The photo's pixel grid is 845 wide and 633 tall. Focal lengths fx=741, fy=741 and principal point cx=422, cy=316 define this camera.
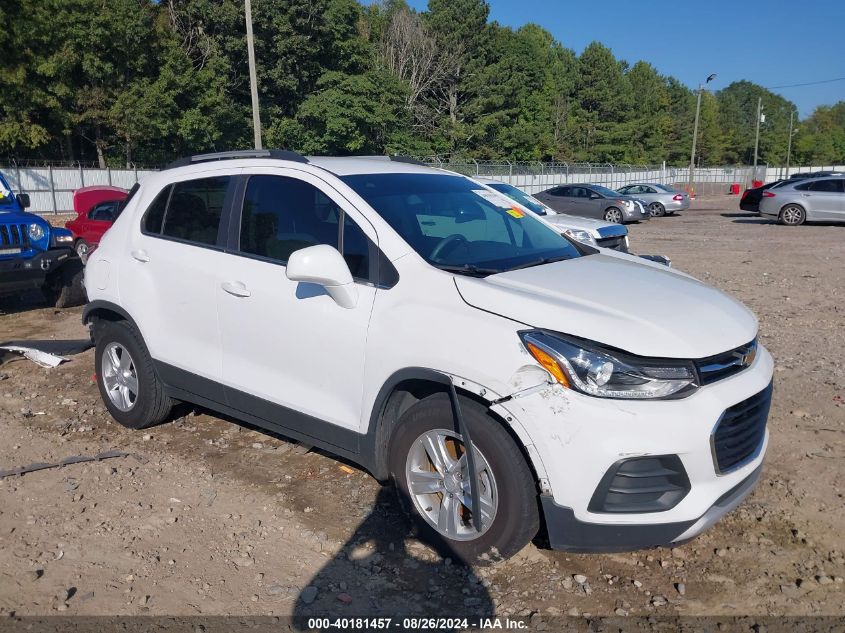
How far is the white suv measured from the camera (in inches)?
121

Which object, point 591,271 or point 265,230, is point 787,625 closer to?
point 591,271

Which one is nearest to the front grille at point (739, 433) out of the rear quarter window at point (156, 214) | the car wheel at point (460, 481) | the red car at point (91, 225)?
the car wheel at point (460, 481)

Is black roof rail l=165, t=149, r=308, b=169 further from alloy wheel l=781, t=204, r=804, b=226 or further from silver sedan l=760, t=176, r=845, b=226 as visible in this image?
alloy wheel l=781, t=204, r=804, b=226

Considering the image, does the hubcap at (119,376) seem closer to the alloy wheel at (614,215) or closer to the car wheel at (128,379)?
the car wheel at (128,379)

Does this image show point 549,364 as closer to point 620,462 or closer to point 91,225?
point 620,462

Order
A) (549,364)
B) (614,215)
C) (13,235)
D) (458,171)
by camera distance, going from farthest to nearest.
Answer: (614,215)
(458,171)
(13,235)
(549,364)

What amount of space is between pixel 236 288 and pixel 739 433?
277 cm

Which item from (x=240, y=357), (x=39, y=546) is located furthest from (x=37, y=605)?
(x=240, y=357)

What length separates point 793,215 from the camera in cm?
2402

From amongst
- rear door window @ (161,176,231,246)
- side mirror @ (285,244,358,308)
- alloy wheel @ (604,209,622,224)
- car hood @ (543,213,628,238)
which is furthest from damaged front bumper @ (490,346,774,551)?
alloy wheel @ (604,209,622,224)

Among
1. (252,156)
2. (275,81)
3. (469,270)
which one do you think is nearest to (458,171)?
(252,156)

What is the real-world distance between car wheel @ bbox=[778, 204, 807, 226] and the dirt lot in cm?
2038

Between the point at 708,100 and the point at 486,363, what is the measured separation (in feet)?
379

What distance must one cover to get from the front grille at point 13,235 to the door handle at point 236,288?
6661 mm
